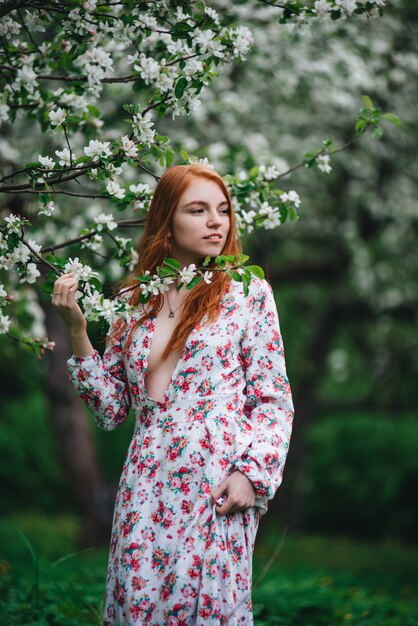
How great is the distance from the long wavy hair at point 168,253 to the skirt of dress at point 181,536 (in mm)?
329

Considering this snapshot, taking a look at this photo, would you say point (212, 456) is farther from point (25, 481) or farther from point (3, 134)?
point (25, 481)

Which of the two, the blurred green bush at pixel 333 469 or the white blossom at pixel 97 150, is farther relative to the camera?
the blurred green bush at pixel 333 469

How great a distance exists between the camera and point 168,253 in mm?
2730

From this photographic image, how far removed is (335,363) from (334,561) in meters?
3.83

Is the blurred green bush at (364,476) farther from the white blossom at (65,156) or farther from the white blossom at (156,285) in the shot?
the white blossom at (65,156)

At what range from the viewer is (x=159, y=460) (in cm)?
242

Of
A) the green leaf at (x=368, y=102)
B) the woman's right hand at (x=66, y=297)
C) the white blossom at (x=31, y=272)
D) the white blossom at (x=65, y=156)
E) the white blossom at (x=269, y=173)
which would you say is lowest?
the woman's right hand at (x=66, y=297)

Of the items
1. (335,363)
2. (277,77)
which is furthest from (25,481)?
(277,77)

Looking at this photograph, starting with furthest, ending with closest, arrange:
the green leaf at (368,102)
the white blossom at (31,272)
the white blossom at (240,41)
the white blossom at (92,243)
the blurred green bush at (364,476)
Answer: the blurred green bush at (364,476) → the green leaf at (368,102) → the white blossom at (92,243) → the white blossom at (240,41) → the white blossom at (31,272)

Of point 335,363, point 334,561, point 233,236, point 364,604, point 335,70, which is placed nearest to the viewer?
point 233,236

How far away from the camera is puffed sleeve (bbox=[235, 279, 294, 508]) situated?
234 cm

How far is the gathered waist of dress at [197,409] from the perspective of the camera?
2.43 metres

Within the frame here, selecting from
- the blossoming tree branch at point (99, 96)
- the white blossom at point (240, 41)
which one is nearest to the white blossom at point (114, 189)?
the blossoming tree branch at point (99, 96)

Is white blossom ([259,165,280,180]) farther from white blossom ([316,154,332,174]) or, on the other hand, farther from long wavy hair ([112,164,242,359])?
long wavy hair ([112,164,242,359])
